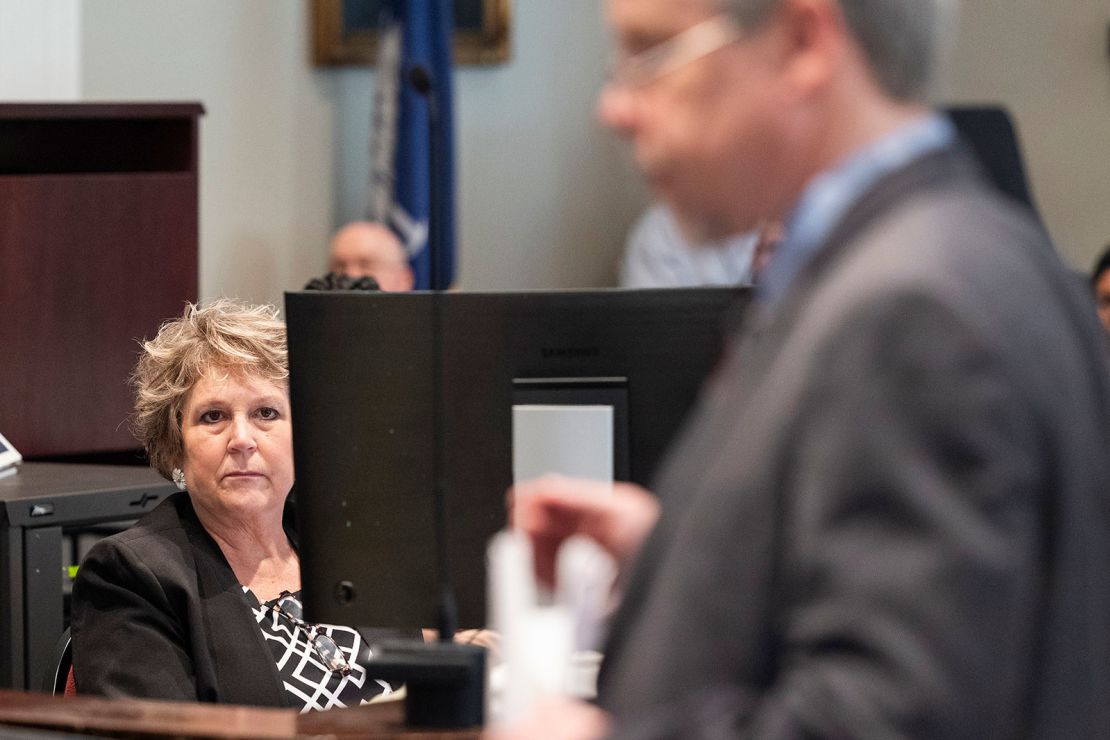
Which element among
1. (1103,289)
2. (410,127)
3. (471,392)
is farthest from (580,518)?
(410,127)

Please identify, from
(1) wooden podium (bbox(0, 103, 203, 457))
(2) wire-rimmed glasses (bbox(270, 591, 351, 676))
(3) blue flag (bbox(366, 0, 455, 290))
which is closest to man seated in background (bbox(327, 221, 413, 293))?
(3) blue flag (bbox(366, 0, 455, 290))

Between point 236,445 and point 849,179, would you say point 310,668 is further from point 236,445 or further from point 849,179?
point 849,179

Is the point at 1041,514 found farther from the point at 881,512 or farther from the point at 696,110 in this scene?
the point at 696,110

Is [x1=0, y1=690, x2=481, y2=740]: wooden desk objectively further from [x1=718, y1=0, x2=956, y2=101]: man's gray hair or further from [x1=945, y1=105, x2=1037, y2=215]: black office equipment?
[x1=945, y1=105, x2=1037, y2=215]: black office equipment

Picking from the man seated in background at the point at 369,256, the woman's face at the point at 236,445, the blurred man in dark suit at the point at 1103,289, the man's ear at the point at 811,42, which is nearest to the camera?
the man's ear at the point at 811,42

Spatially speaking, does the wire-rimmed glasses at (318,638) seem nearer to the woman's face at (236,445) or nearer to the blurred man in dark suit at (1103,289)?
the woman's face at (236,445)

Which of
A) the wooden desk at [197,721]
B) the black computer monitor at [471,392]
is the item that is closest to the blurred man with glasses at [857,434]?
the wooden desk at [197,721]

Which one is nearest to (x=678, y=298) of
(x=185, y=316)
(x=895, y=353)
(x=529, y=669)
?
(x=529, y=669)

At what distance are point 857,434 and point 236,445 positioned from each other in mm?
1685

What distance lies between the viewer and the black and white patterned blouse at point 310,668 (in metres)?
2.19

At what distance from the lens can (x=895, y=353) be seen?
84cm

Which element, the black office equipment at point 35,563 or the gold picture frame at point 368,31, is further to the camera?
the gold picture frame at point 368,31

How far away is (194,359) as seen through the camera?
97.7 inches

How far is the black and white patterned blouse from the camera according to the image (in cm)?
219
